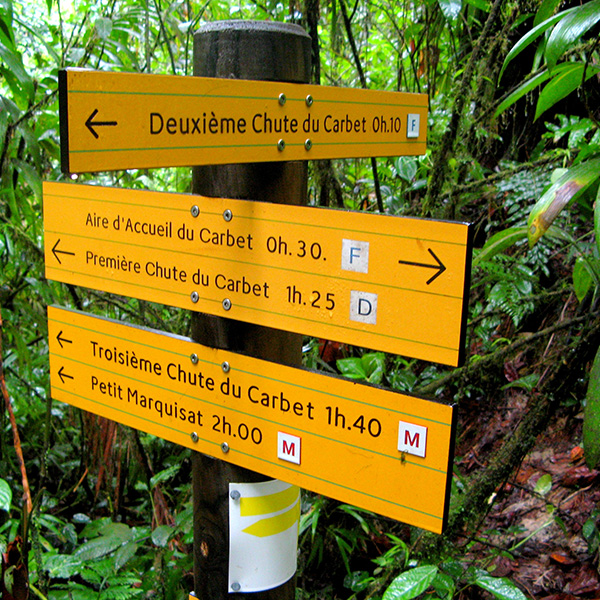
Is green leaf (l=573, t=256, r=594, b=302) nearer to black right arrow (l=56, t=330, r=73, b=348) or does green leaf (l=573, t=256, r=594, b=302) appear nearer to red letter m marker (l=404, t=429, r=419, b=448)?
red letter m marker (l=404, t=429, r=419, b=448)

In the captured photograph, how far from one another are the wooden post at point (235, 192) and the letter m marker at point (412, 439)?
1.09ft

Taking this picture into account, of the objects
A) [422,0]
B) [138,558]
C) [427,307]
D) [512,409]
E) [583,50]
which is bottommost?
[138,558]

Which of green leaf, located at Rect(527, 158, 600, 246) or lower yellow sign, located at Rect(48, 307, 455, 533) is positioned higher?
green leaf, located at Rect(527, 158, 600, 246)

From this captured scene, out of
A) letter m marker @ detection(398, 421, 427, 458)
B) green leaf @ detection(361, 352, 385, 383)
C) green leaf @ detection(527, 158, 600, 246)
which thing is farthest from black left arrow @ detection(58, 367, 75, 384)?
green leaf @ detection(361, 352, 385, 383)

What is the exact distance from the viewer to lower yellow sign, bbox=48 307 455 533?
105cm

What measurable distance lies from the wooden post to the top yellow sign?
0.07 metres

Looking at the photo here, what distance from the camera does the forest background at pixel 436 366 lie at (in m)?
1.83

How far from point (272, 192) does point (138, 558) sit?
5.99ft

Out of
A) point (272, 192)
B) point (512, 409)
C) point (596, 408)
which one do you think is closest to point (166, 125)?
point (272, 192)

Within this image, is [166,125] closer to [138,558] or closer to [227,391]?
[227,391]

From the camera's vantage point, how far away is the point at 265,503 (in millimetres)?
1314

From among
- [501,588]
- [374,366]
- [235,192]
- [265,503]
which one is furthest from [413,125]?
[501,588]

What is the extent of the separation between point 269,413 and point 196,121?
1.76ft

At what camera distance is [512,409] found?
303cm
